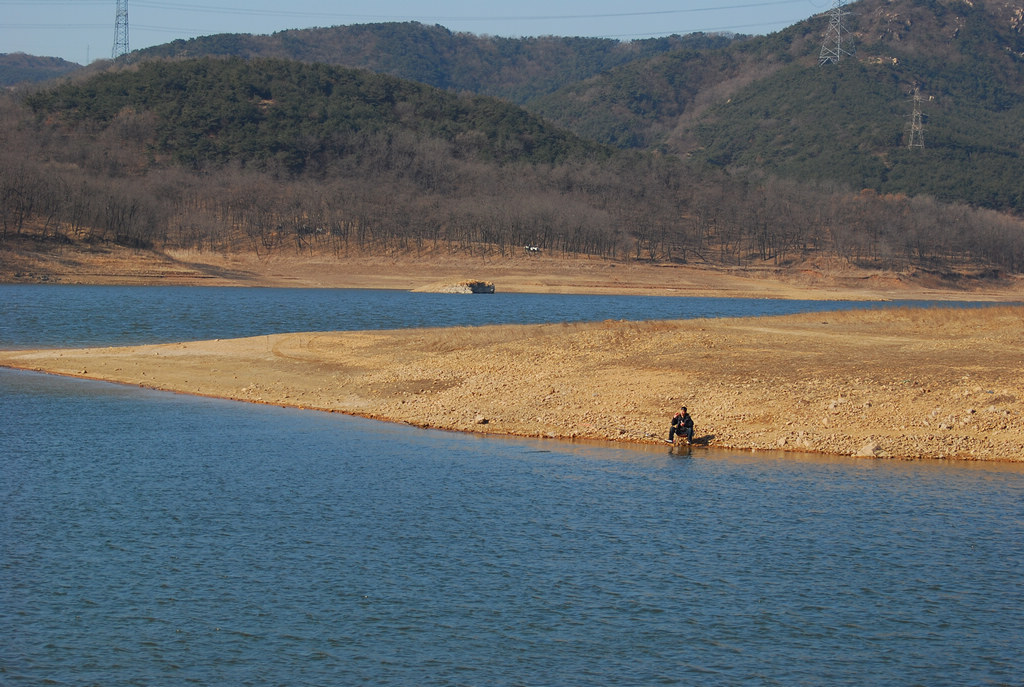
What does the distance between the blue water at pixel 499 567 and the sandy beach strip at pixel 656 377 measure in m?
2.01

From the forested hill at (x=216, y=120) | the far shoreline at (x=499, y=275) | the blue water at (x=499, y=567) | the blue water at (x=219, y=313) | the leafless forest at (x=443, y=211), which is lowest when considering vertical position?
the blue water at (x=499, y=567)

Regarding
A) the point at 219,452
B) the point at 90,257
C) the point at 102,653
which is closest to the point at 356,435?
the point at 219,452

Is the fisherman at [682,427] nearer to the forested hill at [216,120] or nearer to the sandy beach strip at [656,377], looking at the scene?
the sandy beach strip at [656,377]

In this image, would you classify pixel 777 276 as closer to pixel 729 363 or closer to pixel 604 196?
pixel 604 196

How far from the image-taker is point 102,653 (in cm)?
1218

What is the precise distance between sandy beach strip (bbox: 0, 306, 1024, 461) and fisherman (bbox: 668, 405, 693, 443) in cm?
57

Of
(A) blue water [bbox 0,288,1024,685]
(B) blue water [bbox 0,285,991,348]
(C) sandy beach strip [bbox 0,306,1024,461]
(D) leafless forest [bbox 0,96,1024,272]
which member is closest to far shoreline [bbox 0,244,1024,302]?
(D) leafless forest [bbox 0,96,1024,272]

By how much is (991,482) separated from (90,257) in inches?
3988

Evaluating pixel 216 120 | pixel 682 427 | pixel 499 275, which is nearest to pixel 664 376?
pixel 682 427

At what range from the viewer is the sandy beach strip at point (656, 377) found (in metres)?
25.3

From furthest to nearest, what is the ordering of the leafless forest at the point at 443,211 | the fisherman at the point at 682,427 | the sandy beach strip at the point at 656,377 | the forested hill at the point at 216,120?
the forested hill at the point at 216,120, the leafless forest at the point at 443,211, the sandy beach strip at the point at 656,377, the fisherman at the point at 682,427

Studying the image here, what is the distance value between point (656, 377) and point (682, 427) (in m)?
5.60

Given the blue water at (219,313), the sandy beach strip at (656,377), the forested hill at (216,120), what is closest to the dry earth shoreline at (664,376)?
the sandy beach strip at (656,377)

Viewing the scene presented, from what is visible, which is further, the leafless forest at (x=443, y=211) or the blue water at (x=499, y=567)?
the leafless forest at (x=443, y=211)
